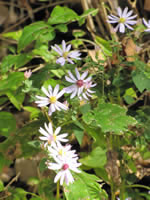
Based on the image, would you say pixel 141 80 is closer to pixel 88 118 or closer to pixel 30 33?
pixel 88 118

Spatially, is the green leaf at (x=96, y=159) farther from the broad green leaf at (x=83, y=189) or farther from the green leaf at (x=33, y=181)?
the green leaf at (x=33, y=181)

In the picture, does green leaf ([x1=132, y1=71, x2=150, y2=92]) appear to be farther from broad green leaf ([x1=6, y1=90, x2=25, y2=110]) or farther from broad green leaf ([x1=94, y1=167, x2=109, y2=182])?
broad green leaf ([x1=6, y1=90, x2=25, y2=110])

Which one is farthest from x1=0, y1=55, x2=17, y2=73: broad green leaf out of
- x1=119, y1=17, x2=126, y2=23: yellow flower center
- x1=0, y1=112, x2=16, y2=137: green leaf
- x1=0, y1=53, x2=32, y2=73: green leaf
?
x1=119, y1=17, x2=126, y2=23: yellow flower center

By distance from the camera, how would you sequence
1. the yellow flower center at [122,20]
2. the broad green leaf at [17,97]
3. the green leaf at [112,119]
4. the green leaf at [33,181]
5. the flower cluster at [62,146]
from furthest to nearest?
1. the green leaf at [33,181]
2. the broad green leaf at [17,97]
3. the yellow flower center at [122,20]
4. the green leaf at [112,119]
5. the flower cluster at [62,146]

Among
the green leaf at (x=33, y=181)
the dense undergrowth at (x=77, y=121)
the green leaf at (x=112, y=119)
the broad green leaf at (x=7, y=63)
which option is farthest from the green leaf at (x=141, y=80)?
the green leaf at (x=33, y=181)

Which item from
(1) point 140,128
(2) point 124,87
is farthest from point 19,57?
(1) point 140,128

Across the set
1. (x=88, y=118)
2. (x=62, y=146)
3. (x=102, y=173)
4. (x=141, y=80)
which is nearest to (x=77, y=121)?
(x=88, y=118)
